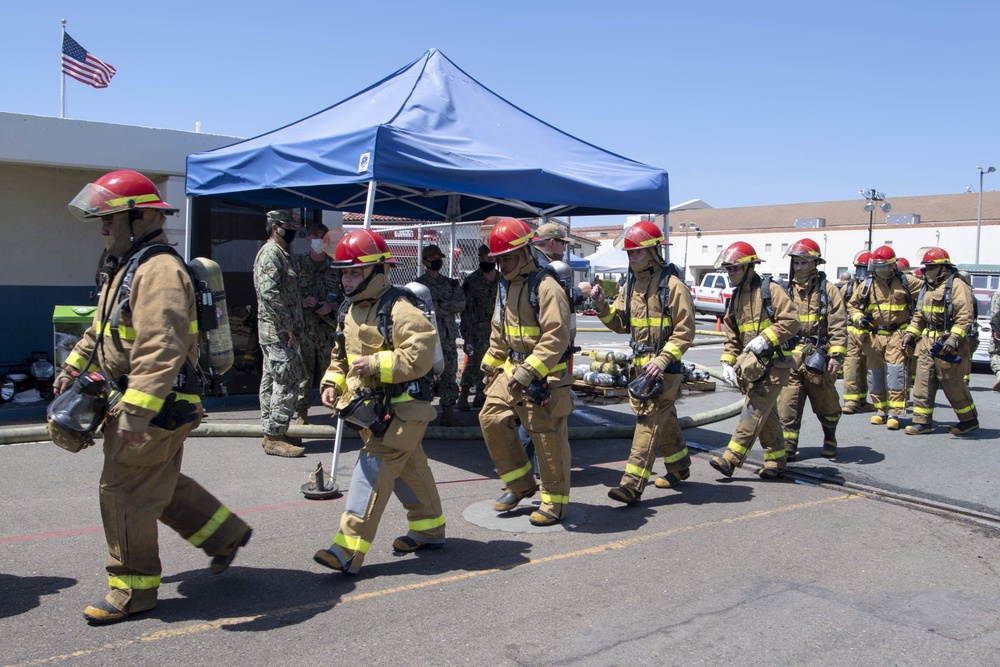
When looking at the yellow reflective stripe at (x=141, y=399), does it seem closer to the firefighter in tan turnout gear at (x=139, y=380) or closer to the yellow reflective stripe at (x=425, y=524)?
the firefighter in tan turnout gear at (x=139, y=380)

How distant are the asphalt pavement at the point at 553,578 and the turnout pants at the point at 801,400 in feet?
1.58

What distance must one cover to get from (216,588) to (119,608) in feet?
1.88

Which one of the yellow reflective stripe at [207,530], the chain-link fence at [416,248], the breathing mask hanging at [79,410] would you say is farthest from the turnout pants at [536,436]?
the chain-link fence at [416,248]

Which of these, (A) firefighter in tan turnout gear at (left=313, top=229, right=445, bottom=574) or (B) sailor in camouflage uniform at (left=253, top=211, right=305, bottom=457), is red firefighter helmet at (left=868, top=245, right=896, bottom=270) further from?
(A) firefighter in tan turnout gear at (left=313, top=229, right=445, bottom=574)

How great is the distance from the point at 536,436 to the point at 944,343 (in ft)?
18.4

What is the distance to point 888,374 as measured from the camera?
9695 mm

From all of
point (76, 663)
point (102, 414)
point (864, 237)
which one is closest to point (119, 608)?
point (76, 663)

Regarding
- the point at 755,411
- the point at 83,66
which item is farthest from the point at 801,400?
the point at 83,66

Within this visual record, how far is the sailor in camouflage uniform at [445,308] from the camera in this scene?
8.35 m

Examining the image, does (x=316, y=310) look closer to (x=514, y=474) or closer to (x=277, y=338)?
(x=277, y=338)

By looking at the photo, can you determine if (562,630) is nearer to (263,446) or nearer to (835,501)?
(835,501)

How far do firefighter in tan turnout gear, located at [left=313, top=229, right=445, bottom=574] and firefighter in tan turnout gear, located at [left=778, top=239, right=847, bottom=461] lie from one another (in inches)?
162

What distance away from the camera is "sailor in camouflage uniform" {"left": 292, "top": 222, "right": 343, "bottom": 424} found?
8.11m

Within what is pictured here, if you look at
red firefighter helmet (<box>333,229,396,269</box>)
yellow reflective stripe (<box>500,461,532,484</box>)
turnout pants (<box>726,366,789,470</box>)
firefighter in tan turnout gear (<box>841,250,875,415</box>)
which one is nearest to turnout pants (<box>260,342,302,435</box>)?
yellow reflective stripe (<box>500,461,532,484</box>)
